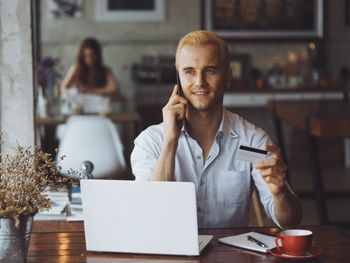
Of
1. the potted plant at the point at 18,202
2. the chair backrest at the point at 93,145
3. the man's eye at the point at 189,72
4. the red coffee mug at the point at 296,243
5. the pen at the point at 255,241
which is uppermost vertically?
the man's eye at the point at 189,72

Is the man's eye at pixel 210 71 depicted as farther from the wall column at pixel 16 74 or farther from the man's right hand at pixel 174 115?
the wall column at pixel 16 74

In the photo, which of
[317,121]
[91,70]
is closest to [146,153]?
[317,121]

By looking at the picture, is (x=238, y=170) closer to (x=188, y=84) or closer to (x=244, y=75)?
(x=188, y=84)

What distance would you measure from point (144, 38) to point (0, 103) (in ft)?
20.4

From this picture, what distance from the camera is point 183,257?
2449mm

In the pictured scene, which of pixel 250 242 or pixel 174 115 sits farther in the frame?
pixel 174 115

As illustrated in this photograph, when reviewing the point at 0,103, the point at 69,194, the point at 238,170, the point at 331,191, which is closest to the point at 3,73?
the point at 0,103

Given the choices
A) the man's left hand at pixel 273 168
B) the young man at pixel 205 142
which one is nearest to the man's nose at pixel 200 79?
the young man at pixel 205 142

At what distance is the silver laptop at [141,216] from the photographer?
2377mm

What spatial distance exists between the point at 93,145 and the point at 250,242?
379 centimetres

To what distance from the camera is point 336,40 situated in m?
10.0

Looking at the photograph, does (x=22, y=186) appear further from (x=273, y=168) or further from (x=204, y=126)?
(x=204, y=126)

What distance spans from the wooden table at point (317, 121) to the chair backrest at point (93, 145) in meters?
1.49

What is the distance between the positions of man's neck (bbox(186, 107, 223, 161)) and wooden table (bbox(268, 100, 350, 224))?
2482 mm
